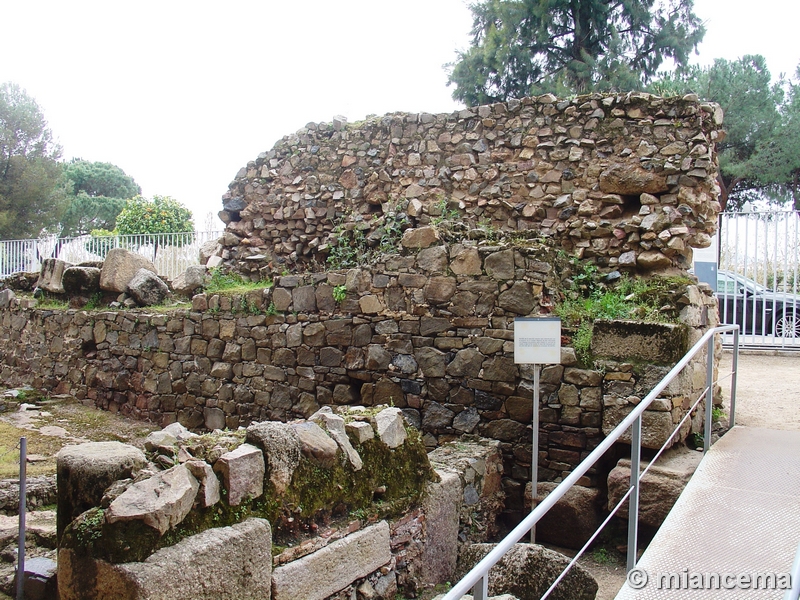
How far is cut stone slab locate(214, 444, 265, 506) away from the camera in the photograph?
121 inches

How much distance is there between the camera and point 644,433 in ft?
16.5

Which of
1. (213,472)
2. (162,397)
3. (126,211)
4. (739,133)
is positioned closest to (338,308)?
(162,397)

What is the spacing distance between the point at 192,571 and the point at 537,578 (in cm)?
208

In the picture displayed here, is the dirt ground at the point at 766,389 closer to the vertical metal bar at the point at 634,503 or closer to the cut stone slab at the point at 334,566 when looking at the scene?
the vertical metal bar at the point at 634,503

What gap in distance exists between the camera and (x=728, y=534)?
330cm

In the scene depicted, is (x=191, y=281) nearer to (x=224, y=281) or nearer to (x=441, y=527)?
(x=224, y=281)

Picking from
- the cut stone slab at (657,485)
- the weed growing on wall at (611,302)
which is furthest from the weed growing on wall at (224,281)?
the cut stone slab at (657,485)

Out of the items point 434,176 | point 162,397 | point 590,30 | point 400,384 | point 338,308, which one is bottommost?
point 162,397

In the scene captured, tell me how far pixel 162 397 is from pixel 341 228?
130 inches

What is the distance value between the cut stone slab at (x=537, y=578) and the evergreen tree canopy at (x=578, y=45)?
1578 centimetres

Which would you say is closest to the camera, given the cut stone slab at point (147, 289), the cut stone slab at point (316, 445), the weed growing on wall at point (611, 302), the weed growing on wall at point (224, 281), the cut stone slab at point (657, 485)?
the cut stone slab at point (316, 445)

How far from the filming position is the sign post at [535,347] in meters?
5.25

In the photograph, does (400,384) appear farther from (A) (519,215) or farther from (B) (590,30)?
(B) (590,30)

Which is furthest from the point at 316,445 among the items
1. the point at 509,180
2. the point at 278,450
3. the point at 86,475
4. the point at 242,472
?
the point at 509,180
